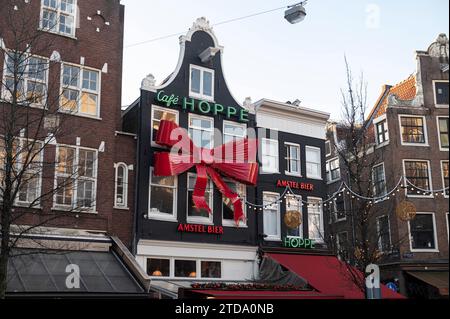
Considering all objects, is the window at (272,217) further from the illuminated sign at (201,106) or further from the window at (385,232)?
the window at (385,232)

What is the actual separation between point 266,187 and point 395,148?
283 inches

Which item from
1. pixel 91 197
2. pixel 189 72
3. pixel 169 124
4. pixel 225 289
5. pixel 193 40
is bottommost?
pixel 225 289

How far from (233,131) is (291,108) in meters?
3.35

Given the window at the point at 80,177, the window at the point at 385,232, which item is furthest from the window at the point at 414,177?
the window at the point at 80,177

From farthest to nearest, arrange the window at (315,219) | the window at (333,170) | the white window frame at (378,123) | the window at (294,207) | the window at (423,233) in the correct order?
the window at (333,170)
the window at (423,233)
the white window frame at (378,123)
the window at (315,219)
the window at (294,207)

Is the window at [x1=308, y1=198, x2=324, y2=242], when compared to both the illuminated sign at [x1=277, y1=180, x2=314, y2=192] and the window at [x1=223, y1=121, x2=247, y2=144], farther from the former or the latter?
the window at [x1=223, y1=121, x2=247, y2=144]

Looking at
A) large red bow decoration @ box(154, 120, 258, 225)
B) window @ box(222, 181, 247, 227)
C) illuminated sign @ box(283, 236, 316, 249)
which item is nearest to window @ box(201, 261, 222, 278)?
window @ box(222, 181, 247, 227)

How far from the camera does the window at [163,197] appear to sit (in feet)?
62.8

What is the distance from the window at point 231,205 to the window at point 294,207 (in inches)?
94.1

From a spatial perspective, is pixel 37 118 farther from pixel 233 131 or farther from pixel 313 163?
pixel 313 163

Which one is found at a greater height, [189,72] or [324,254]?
[189,72]

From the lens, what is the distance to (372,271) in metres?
4.98
